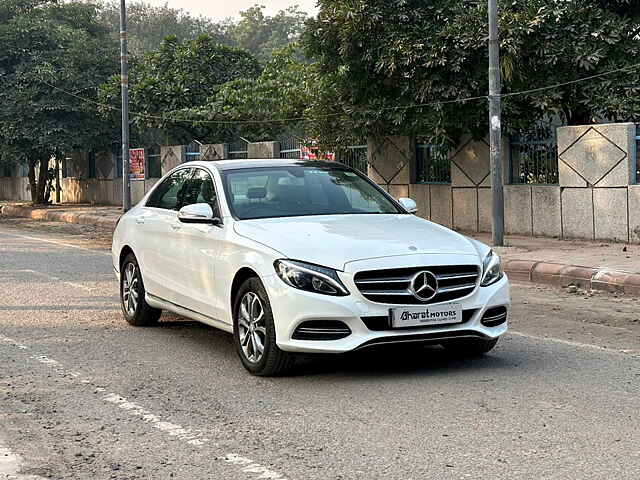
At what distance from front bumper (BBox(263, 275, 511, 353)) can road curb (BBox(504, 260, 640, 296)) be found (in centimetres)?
563

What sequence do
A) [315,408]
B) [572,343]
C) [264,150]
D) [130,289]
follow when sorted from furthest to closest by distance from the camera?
[264,150] → [130,289] → [572,343] → [315,408]

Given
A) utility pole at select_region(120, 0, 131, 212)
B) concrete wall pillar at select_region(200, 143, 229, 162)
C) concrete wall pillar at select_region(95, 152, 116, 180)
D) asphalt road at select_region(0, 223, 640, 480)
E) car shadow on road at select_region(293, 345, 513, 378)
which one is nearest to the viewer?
asphalt road at select_region(0, 223, 640, 480)

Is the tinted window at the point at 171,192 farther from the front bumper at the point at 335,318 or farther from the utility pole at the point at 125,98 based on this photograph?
the utility pole at the point at 125,98

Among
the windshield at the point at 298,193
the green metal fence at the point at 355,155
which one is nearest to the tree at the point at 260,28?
the green metal fence at the point at 355,155

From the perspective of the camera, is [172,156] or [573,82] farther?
[172,156]

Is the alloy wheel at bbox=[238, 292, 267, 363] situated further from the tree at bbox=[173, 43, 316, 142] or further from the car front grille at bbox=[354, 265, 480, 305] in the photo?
the tree at bbox=[173, 43, 316, 142]

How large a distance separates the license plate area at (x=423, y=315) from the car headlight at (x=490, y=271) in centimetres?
37

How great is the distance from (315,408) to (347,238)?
1.35 m

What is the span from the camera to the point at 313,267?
22.9 ft

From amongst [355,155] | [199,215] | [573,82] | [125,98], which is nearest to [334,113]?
[355,155]

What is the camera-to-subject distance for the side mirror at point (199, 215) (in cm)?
803

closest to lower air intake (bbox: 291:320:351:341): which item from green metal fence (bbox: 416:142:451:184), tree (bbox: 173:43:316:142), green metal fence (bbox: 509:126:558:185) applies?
green metal fence (bbox: 509:126:558:185)

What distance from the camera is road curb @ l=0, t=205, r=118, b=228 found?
27.1m

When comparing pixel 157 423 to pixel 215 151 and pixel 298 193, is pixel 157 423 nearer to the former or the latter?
pixel 298 193
